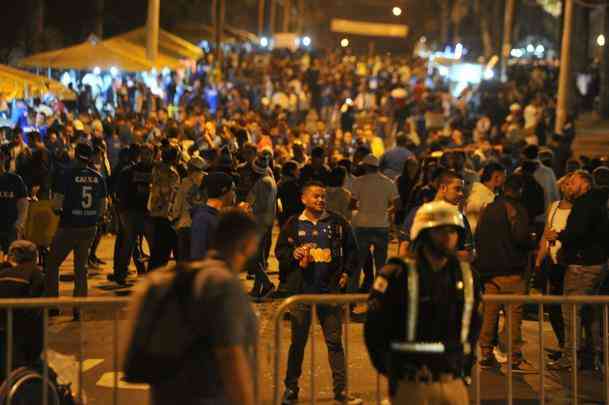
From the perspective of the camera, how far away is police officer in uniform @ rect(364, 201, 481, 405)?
694cm

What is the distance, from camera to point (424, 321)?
22.9 ft

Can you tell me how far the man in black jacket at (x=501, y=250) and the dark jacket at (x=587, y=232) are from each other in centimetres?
35

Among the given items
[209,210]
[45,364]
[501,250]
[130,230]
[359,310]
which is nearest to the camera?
[45,364]

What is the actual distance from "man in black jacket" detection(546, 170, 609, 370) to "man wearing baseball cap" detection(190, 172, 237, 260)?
3086 mm

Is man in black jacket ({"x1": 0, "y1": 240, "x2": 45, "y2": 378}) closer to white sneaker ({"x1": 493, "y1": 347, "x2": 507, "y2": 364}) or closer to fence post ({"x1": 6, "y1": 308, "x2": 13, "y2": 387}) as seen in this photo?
fence post ({"x1": 6, "y1": 308, "x2": 13, "y2": 387})

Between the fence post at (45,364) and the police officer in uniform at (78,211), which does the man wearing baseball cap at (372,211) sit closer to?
the police officer in uniform at (78,211)

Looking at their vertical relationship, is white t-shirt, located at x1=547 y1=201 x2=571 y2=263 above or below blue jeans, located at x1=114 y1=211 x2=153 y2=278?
above

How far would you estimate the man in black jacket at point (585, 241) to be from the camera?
487 inches

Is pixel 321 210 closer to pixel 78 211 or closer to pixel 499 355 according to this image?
pixel 499 355

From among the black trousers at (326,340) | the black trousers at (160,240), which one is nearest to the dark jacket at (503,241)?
the black trousers at (326,340)

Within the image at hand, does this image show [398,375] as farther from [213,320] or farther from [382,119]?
[382,119]

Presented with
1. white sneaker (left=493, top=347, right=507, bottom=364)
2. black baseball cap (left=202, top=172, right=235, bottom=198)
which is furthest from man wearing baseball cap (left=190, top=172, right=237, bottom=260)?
white sneaker (left=493, top=347, right=507, bottom=364)

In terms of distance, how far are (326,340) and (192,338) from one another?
462 centimetres

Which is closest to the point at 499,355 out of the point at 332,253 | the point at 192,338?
the point at 332,253
